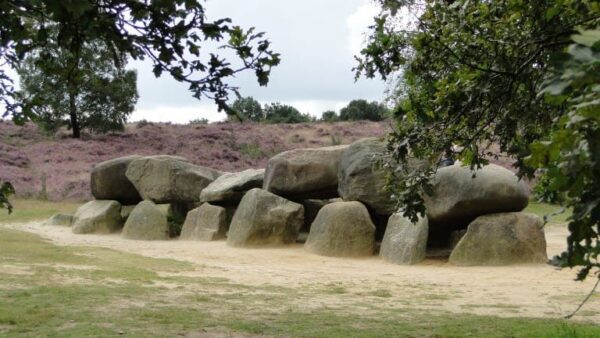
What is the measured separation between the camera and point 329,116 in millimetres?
52062

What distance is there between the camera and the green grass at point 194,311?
6.32m

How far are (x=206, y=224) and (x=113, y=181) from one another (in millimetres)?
4673

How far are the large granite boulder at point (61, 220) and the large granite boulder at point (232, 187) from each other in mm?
5164

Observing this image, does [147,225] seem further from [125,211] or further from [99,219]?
[125,211]

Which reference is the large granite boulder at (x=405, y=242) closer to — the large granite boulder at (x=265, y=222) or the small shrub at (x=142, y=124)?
the large granite boulder at (x=265, y=222)

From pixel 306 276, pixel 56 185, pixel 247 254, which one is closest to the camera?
pixel 306 276

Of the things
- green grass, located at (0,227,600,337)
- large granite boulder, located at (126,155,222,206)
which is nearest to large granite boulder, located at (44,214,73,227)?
large granite boulder, located at (126,155,222,206)

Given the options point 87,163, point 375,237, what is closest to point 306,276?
point 375,237

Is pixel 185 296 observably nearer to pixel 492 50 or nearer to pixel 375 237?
pixel 492 50

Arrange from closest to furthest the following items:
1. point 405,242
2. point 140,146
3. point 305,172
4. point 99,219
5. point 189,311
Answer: point 189,311 → point 405,242 → point 305,172 → point 99,219 → point 140,146

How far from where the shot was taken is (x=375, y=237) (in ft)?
51.4

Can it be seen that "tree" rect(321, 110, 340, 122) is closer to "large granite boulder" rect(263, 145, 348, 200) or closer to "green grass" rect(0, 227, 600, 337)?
"large granite boulder" rect(263, 145, 348, 200)

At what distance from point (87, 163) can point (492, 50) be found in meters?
30.1

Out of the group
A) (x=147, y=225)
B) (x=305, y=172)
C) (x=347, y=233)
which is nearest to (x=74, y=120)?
(x=147, y=225)
